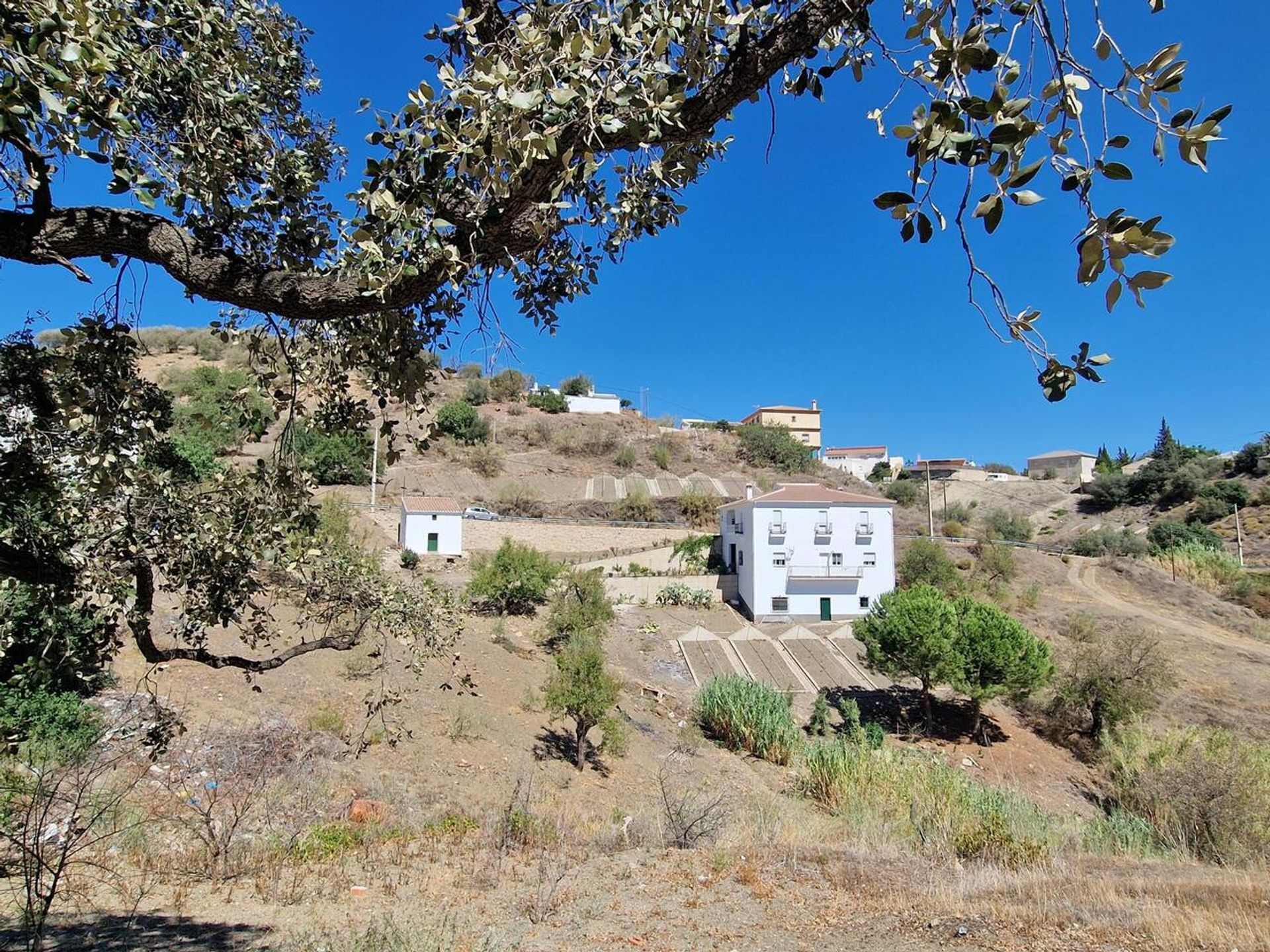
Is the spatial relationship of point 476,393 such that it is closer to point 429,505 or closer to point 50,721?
point 429,505

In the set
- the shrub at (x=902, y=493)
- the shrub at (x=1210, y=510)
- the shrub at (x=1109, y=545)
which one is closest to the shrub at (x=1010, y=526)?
the shrub at (x=1109, y=545)

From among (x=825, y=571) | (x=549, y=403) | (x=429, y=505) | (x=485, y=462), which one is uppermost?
(x=549, y=403)

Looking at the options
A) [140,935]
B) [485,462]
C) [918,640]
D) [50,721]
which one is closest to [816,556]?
[918,640]

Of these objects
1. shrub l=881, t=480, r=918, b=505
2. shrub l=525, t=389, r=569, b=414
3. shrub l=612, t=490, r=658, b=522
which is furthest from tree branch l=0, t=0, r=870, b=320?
shrub l=525, t=389, r=569, b=414

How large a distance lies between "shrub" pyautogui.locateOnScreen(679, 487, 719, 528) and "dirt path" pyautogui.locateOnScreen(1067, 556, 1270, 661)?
17194mm

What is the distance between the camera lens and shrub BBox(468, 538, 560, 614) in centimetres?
2242

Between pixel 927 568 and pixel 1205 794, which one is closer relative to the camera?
pixel 1205 794

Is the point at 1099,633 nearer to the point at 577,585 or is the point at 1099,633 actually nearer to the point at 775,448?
the point at 577,585

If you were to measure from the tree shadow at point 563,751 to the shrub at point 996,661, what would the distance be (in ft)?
32.6

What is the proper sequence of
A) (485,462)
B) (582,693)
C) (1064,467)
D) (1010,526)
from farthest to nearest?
(1064,467) → (1010,526) → (485,462) → (582,693)

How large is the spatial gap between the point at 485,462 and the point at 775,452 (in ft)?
72.7

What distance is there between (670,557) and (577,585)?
10561 millimetres

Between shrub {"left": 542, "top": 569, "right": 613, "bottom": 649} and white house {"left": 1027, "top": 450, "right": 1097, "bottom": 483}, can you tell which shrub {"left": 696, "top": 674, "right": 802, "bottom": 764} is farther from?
white house {"left": 1027, "top": 450, "right": 1097, "bottom": 483}

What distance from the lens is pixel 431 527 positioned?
28.5 metres
